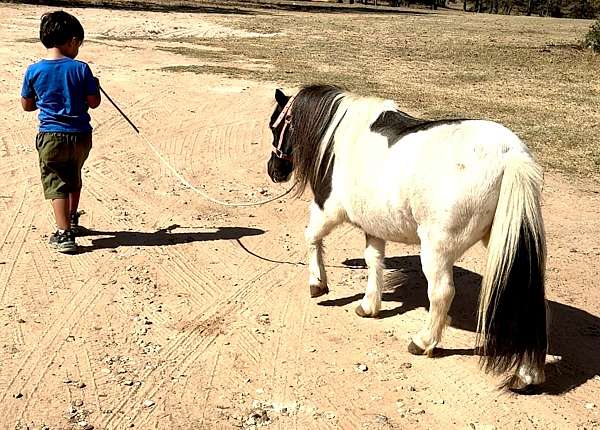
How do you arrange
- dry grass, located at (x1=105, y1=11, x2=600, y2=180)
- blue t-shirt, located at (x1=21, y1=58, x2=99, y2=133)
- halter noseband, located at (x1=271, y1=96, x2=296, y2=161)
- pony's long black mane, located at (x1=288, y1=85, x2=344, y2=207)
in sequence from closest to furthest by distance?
1. pony's long black mane, located at (x1=288, y1=85, x2=344, y2=207)
2. halter noseband, located at (x1=271, y1=96, x2=296, y2=161)
3. blue t-shirt, located at (x1=21, y1=58, x2=99, y2=133)
4. dry grass, located at (x1=105, y1=11, x2=600, y2=180)

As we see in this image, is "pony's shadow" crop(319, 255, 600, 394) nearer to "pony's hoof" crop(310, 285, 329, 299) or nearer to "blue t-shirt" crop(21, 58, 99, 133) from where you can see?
"pony's hoof" crop(310, 285, 329, 299)

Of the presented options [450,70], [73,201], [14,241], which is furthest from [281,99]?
[450,70]

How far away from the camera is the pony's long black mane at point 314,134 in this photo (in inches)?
201

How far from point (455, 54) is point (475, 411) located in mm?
17704

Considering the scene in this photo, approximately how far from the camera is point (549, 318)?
168 inches

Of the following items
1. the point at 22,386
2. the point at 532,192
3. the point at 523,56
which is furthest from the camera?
the point at 523,56

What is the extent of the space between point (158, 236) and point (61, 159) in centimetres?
117

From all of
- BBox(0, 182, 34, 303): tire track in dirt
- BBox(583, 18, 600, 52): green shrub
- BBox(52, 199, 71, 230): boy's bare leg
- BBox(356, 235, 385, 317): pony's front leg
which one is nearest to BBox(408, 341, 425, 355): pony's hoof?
BBox(356, 235, 385, 317): pony's front leg

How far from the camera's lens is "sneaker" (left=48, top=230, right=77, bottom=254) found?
6113 millimetres

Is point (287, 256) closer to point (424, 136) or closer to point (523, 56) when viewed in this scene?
point (424, 136)

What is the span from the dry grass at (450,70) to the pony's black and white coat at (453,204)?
528cm

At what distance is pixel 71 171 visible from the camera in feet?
20.1

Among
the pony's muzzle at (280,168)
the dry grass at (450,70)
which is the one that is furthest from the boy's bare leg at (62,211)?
the dry grass at (450,70)

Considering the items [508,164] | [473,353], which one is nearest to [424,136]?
[508,164]
